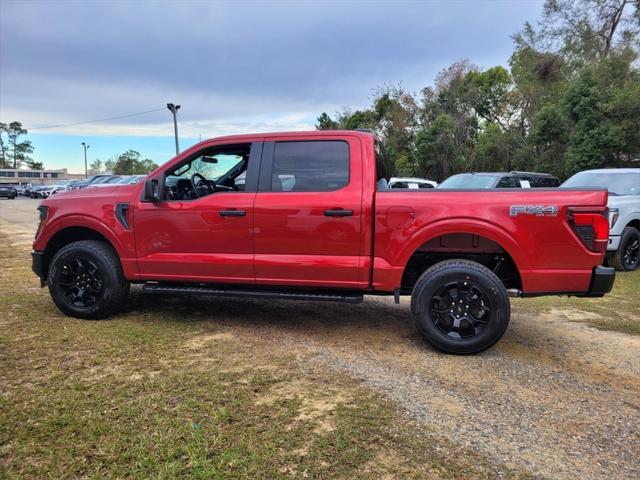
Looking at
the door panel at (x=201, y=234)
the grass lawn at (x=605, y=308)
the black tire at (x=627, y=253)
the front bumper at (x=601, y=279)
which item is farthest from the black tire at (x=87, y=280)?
the black tire at (x=627, y=253)

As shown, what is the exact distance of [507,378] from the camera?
357 cm

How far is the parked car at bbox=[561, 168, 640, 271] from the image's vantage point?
25.2ft

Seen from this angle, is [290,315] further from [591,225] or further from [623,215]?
[623,215]

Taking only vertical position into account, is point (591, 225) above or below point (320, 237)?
above

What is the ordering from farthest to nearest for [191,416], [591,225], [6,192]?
[6,192]
[591,225]
[191,416]

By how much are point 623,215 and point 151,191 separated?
751 centimetres

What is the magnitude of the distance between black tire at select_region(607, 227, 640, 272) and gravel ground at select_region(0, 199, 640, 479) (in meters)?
3.14

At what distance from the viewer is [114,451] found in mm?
2516

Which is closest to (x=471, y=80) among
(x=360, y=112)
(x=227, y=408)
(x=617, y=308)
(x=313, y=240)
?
(x=360, y=112)

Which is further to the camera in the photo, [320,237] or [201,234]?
[201,234]

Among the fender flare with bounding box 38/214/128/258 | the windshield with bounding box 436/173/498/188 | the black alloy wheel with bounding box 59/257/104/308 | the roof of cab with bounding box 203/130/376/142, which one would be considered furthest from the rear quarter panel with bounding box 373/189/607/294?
the windshield with bounding box 436/173/498/188

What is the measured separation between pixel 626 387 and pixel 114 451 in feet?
11.8

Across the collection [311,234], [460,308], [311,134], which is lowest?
[460,308]

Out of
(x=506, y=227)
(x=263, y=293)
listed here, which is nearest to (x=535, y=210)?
(x=506, y=227)
